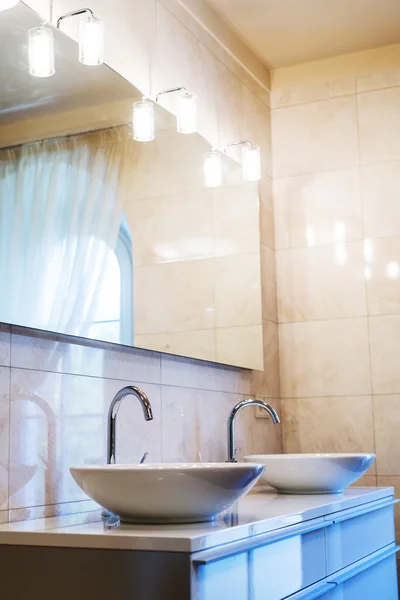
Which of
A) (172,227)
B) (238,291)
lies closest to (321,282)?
(238,291)

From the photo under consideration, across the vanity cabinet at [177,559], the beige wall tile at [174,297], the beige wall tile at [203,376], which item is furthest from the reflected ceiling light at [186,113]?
the vanity cabinet at [177,559]

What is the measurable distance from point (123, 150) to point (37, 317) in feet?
2.28

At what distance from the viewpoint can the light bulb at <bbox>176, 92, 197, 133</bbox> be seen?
261 cm

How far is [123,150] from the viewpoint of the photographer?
233cm

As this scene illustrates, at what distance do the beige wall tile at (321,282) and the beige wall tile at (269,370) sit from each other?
0.40ft

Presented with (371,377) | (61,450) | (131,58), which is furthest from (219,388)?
(131,58)

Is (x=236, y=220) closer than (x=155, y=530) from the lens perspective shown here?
No

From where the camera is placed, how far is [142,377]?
2.32m

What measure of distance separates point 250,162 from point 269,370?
85 centimetres

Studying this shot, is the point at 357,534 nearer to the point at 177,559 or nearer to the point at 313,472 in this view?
the point at 313,472

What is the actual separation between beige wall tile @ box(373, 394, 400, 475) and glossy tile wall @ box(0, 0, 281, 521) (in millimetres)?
419

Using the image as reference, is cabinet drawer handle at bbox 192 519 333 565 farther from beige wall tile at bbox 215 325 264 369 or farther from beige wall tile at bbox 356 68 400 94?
beige wall tile at bbox 356 68 400 94

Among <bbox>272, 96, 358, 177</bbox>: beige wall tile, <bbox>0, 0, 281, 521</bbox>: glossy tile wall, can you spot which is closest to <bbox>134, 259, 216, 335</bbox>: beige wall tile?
<bbox>0, 0, 281, 521</bbox>: glossy tile wall

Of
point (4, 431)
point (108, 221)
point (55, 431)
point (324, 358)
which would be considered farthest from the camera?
point (324, 358)
